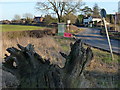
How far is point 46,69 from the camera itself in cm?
272

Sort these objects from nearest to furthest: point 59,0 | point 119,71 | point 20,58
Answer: point 20,58, point 119,71, point 59,0

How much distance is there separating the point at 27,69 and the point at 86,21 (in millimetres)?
59764

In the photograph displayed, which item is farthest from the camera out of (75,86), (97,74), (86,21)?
(86,21)

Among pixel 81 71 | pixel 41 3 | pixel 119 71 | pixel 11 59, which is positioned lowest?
pixel 119 71

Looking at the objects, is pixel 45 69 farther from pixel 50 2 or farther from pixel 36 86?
pixel 50 2

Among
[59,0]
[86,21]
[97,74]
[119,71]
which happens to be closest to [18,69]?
[97,74]

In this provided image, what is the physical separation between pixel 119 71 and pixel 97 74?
0.97 m

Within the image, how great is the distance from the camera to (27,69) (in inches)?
111

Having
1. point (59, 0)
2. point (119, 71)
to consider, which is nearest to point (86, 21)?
point (59, 0)

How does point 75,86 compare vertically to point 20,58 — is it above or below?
below

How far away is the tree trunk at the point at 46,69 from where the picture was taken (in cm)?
258

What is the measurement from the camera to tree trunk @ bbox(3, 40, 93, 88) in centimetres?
258

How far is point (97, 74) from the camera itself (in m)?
5.70

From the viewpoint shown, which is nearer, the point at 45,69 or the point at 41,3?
the point at 45,69
